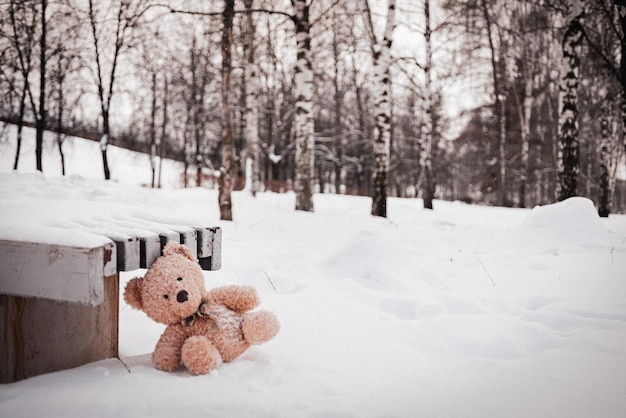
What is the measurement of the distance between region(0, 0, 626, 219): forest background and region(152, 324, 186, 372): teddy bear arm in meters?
5.57

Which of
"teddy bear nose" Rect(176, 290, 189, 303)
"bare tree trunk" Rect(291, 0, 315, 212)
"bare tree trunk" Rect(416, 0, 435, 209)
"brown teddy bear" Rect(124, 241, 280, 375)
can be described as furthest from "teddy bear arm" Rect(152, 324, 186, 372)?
"bare tree trunk" Rect(416, 0, 435, 209)

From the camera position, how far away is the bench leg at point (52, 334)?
69.9 inches

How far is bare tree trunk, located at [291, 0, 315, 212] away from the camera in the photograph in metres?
8.58

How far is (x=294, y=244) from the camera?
543 cm

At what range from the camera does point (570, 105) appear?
777cm

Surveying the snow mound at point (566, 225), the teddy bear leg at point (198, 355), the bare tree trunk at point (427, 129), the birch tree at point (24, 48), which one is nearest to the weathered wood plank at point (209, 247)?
the teddy bear leg at point (198, 355)

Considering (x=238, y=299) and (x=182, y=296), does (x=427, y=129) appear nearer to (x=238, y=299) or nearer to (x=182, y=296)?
(x=238, y=299)

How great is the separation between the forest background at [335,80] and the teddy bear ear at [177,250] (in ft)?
18.1

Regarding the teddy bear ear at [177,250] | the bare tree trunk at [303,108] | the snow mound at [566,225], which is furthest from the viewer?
the bare tree trunk at [303,108]

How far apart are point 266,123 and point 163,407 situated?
25.2 metres

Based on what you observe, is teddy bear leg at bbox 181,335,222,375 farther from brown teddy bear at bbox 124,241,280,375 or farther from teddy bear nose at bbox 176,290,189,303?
teddy bear nose at bbox 176,290,189,303

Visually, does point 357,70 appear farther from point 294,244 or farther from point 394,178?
point 294,244

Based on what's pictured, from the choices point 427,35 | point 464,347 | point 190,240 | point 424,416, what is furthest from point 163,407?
point 427,35

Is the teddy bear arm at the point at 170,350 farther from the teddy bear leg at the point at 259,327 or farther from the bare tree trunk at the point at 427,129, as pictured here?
the bare tree trunk at the point at 427,129
